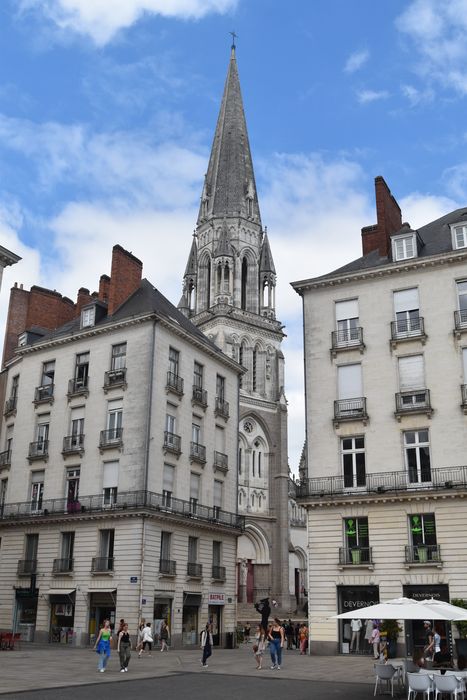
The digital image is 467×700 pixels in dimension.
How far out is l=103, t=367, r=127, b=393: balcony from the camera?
36344 millimetres

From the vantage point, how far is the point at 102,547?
111 ft

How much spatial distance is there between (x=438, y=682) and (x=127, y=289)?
29737mm

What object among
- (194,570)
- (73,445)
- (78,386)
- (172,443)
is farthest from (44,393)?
(194,570)

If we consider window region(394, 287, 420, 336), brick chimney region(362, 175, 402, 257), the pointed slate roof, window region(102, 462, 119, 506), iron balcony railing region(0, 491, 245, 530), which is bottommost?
iron balcony railing region(0, 491, 245, 530)

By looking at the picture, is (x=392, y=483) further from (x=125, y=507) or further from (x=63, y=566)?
(x=63, y=566)

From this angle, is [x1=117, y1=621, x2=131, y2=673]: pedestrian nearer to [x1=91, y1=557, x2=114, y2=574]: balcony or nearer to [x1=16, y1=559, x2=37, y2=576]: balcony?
[x1=91, y1=557, x2=114, y2=574]: balcony

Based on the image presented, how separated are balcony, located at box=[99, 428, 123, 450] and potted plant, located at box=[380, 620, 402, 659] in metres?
14.9

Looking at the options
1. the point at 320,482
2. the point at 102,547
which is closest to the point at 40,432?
the point at 102,547

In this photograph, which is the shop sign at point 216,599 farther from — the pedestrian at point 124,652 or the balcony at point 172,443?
the pedestrian at point 124,652

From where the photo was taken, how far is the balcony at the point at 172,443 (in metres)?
36.1

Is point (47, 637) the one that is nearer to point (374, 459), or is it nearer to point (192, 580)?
point (192, 580)

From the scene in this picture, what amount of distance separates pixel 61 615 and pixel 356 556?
14643 millimetres

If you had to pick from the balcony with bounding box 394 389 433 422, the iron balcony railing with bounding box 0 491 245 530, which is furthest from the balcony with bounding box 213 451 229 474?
the balcony with bounding box 394 389 433 422

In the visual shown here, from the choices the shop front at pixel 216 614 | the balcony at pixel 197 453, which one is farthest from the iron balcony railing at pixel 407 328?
the shop front at pixel 216 614
